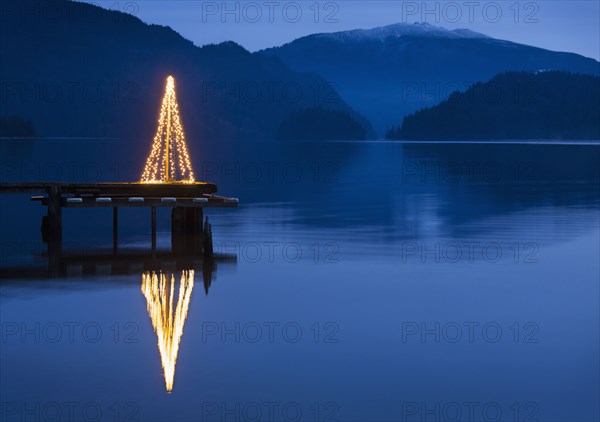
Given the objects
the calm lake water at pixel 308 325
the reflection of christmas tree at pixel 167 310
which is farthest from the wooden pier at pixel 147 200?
the reflection of christmas tree at pixel 167 310

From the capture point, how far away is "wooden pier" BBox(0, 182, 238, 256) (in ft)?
122

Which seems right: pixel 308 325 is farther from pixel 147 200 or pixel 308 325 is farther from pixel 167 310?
pixel 147 200

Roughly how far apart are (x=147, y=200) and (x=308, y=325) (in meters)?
13.5

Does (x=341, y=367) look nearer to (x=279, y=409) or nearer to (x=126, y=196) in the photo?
(x=279, y=409)

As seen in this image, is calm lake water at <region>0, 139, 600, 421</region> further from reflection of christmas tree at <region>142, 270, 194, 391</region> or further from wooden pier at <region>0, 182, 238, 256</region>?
wooden pier at <region>0, 182, 238, 256</region>

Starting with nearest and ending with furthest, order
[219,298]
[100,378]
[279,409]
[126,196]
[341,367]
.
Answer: [279,409], [100,378], [341,367], [219,298], [126,196]

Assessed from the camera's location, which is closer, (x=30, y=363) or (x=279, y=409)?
(x=279, y=409)

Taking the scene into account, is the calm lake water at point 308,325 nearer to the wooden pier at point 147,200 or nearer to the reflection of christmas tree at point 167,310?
the reflection of christmas tree at point 167,310

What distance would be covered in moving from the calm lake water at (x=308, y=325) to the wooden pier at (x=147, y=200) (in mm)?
1035

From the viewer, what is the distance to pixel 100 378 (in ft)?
64.1

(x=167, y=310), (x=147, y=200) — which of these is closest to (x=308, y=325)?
(x=167, y=310)

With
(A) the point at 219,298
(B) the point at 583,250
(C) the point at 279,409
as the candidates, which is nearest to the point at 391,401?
(C) the point at 279,409

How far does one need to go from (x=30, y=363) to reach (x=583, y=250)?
2698 centimetres

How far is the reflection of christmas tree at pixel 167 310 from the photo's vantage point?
21.5 metres
